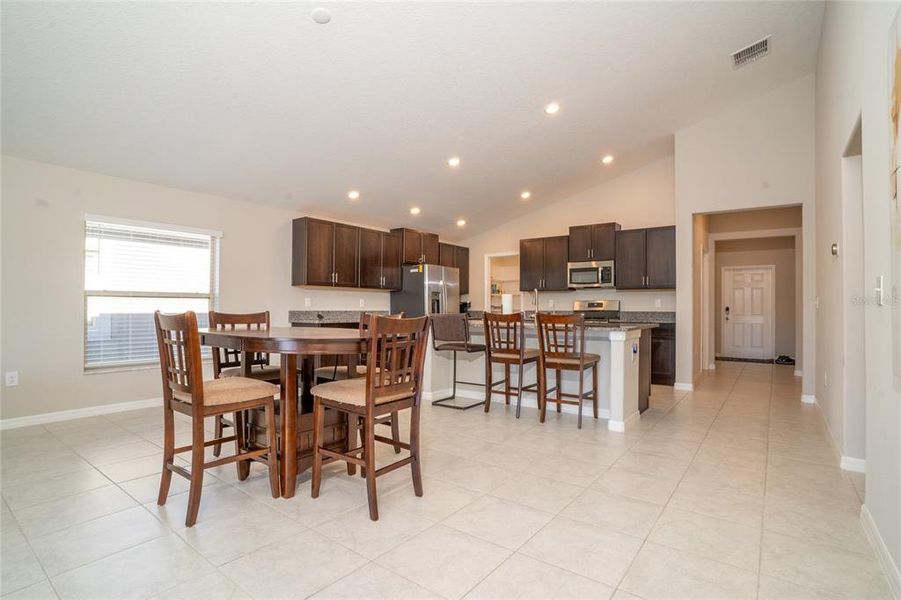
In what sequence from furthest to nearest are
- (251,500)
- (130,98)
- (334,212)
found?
(334,212) → (130,98) → (251,500)

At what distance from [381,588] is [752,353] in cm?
936

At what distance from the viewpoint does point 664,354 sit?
231 inches

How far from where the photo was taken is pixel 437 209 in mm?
6688

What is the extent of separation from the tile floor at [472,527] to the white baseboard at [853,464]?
0.48 feet

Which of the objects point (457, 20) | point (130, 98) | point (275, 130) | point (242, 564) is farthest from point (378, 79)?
point (242, 564)

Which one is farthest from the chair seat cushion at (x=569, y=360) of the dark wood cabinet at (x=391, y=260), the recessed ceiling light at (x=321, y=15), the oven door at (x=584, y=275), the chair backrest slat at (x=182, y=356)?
the dark wood cabinet at (x=391, y=260)

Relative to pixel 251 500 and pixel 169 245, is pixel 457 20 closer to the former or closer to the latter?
pixel 251 500

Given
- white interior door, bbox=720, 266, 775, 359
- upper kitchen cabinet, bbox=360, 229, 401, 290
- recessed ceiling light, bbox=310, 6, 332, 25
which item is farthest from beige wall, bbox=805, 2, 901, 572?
white interior door, bbox=720, 266, 775, 359

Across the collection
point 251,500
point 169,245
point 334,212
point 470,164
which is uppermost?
point 470,164

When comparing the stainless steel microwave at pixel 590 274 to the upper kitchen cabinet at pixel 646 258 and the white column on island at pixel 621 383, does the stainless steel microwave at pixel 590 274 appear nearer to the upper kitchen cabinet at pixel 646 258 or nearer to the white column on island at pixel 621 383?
the upper kitchen cabinet at pixel 646 258

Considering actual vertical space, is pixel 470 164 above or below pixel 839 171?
above

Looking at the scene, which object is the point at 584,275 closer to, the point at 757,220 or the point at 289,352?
the point at 757,220

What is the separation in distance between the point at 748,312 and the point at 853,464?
684 cm

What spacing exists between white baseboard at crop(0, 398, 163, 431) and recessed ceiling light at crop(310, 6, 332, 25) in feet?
13.1
